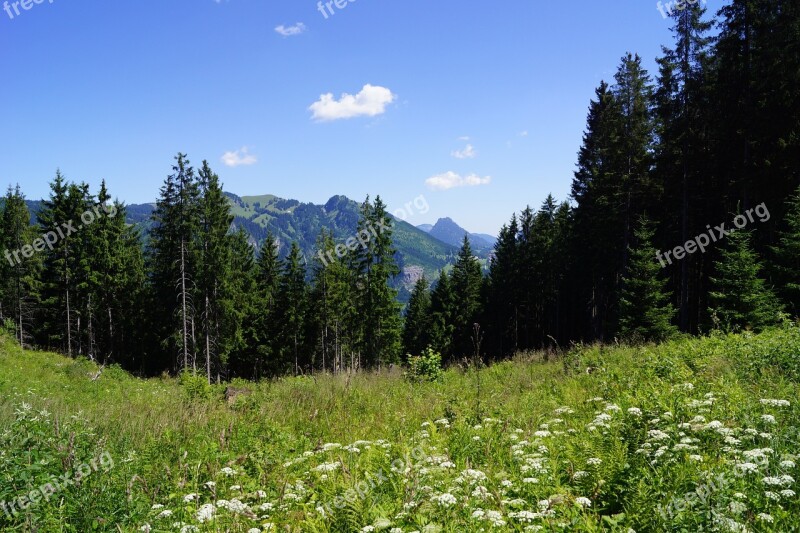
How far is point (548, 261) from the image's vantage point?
1732 inches

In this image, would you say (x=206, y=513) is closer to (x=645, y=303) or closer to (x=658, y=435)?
(x=658, y=435)

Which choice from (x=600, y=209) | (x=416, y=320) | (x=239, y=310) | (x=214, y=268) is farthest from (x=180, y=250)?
(x=416, y=320)

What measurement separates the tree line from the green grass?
753 centimetres

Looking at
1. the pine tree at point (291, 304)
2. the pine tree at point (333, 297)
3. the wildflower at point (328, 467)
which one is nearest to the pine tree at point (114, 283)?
the pine tree at point (291, 304)

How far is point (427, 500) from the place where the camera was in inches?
131

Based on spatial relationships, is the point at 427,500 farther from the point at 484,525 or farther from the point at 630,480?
the point at 630,480

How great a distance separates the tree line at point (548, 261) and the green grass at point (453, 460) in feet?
24.7

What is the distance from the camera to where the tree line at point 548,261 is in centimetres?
2197

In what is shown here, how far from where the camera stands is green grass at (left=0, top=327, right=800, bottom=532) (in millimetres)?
3244

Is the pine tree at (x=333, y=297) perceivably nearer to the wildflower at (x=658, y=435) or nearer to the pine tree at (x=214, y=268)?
the pine tree at (x=214, y=268)

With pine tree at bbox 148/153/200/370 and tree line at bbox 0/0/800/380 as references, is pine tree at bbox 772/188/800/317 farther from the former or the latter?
pine tree at bbox 148/153/200/370

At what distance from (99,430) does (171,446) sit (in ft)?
3.77

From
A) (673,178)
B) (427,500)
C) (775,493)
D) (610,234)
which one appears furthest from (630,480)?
(610,234)

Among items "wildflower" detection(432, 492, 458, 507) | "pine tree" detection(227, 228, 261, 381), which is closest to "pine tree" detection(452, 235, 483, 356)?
"pine tree" detection(227, 228, 261, 381)
